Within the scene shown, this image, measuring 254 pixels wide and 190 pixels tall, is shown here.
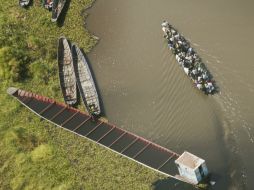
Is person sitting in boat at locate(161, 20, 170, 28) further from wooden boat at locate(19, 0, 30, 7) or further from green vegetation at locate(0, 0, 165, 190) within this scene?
wooden boat at locate(19, 0, 30, 7)

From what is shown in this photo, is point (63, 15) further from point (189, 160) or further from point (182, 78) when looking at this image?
point (189, 160)

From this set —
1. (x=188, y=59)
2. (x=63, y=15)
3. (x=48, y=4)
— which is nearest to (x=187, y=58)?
(x=188, y=59)

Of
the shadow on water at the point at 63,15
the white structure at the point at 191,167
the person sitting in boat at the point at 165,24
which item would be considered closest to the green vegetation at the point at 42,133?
the shadow on water at the point at 63,15

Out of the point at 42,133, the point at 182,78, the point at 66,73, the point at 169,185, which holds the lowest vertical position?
the point at 42,133

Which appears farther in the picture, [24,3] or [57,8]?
[24,3]

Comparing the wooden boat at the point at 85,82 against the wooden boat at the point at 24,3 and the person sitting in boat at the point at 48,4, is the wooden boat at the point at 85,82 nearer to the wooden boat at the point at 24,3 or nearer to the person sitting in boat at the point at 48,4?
the person sitting in boat at the point at 48,4

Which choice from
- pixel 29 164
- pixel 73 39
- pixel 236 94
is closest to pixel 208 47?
pixel 236 94

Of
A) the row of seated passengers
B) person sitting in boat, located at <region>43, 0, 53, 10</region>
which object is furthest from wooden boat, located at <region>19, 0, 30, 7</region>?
the row of seated passengers
